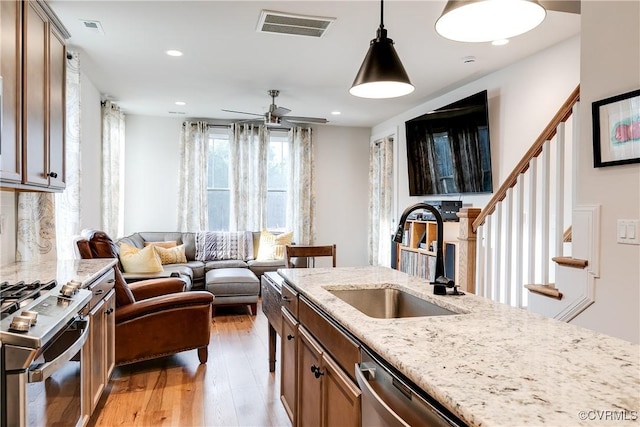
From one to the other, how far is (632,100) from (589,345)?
1.53 meters

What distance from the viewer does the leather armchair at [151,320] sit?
10.1 feet

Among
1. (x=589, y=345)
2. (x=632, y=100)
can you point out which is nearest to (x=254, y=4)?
(x=632, y=100)

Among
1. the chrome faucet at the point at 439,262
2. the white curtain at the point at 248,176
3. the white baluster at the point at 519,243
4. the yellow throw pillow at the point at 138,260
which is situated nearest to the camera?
the chrome faucet at the point at 439,262

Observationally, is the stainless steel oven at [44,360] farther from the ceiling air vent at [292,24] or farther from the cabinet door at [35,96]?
the ceiling air vent at [292,24]

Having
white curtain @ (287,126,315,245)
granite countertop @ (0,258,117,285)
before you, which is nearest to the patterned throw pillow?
white curtain @ (287,126,315,245)

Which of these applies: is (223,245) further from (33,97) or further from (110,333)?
(33,97)

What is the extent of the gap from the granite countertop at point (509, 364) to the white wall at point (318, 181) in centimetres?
587

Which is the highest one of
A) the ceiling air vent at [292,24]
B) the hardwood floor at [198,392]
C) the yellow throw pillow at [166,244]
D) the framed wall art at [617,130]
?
the ceiling air vent at [292,24]

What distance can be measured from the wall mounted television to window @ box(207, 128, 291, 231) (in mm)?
2349

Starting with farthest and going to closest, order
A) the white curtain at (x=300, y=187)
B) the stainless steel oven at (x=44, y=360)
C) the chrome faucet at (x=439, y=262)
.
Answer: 1. the white curtain at (x=300, y=187)
2. the chrome faucet at (x=439, y=262)
3. the stainless steel oven at (x=44, y=360)

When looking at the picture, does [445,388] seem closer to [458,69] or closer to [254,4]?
[254,4]

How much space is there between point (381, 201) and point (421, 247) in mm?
1888

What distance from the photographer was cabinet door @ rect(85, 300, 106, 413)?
90.7 inches

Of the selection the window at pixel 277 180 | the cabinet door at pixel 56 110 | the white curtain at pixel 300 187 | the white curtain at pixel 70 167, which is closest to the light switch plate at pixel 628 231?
the cabinet door at pixel 56 110
